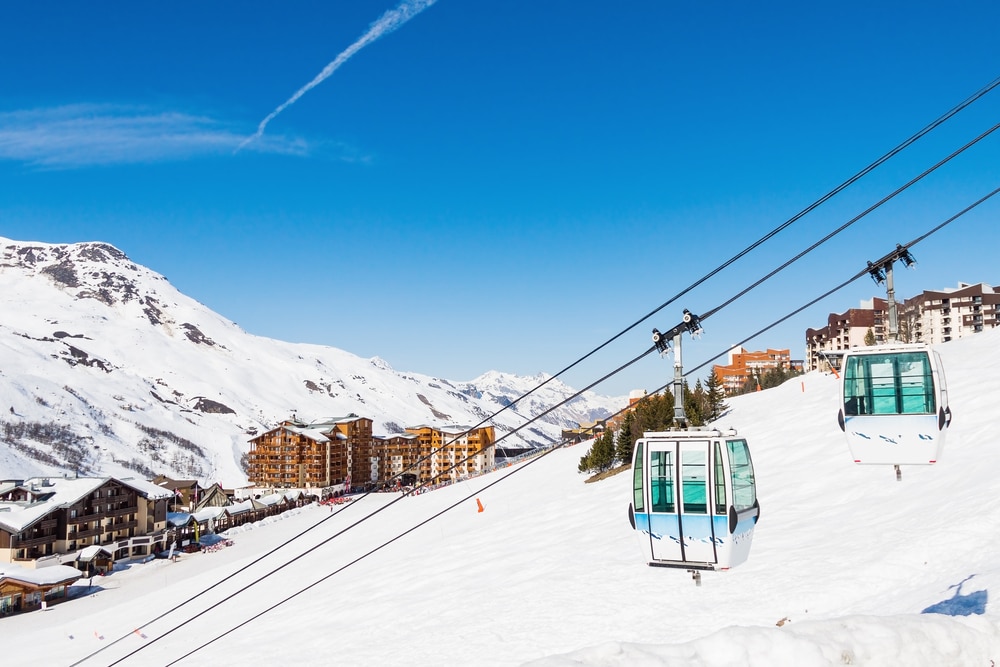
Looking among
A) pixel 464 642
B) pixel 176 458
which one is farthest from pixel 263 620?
pixel 176 458

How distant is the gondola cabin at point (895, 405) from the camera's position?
12.5 metres

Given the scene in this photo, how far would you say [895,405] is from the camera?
12.8m

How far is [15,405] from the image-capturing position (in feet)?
594

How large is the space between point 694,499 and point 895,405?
456 centimetres

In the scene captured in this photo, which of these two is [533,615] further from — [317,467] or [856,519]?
[317,467]

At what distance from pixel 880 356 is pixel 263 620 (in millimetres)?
25197

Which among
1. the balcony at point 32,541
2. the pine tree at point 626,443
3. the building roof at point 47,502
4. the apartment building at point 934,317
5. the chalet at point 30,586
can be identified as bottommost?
the chalet at point 30,586

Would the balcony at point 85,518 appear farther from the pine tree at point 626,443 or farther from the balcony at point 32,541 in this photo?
the pine tree at point 626,443

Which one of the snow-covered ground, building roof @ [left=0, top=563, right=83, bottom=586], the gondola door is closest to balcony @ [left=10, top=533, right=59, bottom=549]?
building roof @ [left=0, top=563, right=83, bottom=586]

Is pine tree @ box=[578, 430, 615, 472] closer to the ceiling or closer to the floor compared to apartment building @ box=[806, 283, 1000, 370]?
closer to the floor

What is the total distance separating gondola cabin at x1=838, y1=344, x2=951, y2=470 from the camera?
41.1 feet

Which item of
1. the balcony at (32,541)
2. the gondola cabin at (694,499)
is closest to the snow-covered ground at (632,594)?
the gondola cabin at (694,499)

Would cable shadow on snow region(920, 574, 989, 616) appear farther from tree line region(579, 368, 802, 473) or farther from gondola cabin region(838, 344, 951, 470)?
tree line region(579, 368, 802, 473)

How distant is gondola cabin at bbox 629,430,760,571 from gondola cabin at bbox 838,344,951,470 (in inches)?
107
